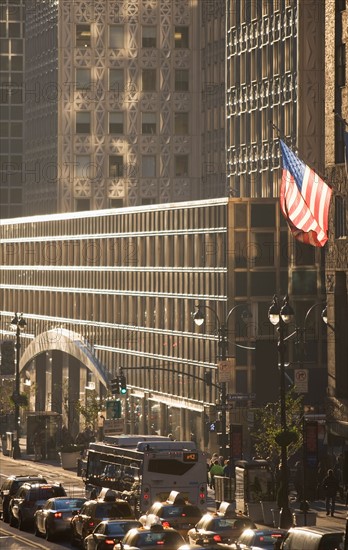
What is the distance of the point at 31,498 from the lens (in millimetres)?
60750

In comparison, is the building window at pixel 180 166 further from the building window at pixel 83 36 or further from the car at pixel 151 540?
the car at pixel 151 540

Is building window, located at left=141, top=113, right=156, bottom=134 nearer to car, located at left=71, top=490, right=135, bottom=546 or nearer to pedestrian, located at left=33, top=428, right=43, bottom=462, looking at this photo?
pedestrian, located at left=33, top=428, right=43, bottom=462

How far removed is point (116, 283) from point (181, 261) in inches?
611

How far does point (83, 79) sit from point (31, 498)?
114547 mm

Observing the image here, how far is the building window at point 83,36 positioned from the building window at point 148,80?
250 inches

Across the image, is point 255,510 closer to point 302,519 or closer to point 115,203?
point 302,519

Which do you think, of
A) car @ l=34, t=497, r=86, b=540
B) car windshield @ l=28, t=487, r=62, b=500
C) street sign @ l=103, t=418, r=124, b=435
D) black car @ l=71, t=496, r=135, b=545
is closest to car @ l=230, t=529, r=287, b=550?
black car @ l=71, t=496, r=135, b=545

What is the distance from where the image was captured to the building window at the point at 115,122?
173m

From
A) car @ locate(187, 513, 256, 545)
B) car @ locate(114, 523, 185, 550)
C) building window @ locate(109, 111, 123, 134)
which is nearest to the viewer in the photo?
car @ locate(114, 523, 185, 550)

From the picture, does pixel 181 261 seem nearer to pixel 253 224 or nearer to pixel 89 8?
pixel 253 224

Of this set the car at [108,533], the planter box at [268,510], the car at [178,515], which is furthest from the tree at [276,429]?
the car at [108,533]

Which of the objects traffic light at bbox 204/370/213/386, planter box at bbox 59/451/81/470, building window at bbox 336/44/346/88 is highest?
building window at bbox 336/44/346/88

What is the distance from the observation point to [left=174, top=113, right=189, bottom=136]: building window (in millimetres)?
173750

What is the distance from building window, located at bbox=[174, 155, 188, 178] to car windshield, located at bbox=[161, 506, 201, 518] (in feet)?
405
